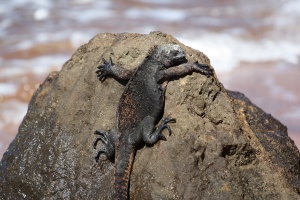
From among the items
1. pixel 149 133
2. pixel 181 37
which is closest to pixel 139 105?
pixel 149 133

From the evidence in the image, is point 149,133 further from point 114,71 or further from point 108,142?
point 114,71

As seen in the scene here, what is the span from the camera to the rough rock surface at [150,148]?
4.76 meters

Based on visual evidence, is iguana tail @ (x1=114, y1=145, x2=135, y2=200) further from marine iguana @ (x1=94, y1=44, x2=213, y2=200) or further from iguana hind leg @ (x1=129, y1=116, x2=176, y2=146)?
iguana hind leg @ (x1=129, y1=116, x2=176, y2=146)

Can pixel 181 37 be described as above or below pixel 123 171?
above

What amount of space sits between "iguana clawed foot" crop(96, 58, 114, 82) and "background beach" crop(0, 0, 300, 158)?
4.39 meters

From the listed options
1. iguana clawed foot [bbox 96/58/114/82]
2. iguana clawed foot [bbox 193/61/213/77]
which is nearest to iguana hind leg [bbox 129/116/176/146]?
iguana clawed foot [bbox 193/61/213/77]

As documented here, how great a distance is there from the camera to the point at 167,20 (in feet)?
47.9

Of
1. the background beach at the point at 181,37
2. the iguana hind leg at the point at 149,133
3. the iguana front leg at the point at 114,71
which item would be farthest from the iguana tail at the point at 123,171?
the background beach at the point at 181,37

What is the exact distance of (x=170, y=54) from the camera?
532cm

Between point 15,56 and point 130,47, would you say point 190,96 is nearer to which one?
point 130,47

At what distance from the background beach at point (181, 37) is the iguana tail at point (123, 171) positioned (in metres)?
4.95

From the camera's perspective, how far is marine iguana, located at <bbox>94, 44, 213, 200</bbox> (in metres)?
4.95

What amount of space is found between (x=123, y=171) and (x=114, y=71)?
3.59 ft

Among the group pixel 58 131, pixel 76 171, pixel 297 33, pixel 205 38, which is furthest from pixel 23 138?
pixel 297 33
